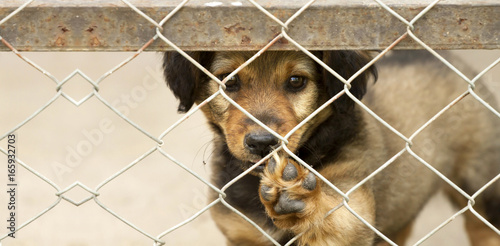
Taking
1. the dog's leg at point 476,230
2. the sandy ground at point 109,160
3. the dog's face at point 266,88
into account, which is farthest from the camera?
the sandy ground at point 109,160

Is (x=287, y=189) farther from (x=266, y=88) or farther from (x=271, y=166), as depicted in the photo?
(x=266, y=88)

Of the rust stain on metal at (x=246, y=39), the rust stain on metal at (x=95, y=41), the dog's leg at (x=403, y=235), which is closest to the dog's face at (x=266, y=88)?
the rust stain on metal at (x=246, y=39)

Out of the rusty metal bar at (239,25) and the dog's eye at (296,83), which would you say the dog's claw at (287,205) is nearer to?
the rusty metal bar at (239,25)

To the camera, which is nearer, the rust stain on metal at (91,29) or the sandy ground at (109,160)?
the rust stain on metal at (91,29)

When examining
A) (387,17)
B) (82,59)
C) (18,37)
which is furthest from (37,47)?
(82,59)

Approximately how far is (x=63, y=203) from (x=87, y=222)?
29cm

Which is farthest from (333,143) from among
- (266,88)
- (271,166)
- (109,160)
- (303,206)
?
(109,160)

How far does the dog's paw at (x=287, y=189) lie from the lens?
7.00ft

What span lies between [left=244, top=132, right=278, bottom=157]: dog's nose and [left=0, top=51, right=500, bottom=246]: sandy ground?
4.01 ft

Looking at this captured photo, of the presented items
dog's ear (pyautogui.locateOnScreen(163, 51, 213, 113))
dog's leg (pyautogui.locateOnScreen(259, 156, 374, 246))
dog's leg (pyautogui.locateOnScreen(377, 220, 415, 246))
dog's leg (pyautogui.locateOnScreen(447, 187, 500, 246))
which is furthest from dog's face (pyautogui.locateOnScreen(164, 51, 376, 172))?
dog's leg (pyautogui.locateOnScreen(377, 220, 415, 246))

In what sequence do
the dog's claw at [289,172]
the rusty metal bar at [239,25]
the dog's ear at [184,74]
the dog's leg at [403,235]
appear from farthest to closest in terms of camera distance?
the dog's leg at [403,235] < the dog's ear at [184,74] < the dog's claw at [289,172] < the rusty metal bar at [239,25]

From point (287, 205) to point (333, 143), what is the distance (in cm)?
98

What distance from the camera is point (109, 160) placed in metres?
5.48

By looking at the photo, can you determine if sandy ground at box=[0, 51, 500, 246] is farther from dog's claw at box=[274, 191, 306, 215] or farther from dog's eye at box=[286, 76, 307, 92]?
dog's claw at box=[274, 191, 306, 215]
